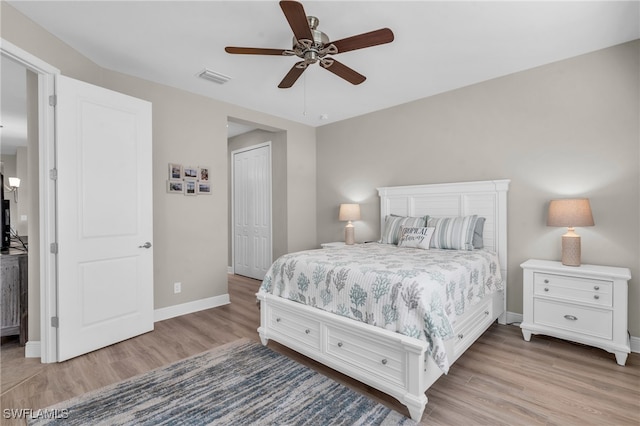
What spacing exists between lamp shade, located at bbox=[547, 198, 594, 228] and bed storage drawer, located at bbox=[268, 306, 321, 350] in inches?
87.9

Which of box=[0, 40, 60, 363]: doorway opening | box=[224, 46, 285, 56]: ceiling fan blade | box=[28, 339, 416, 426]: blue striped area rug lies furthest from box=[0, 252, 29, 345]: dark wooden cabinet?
box=[224, 46, 285, 56]: ceiling fan blade

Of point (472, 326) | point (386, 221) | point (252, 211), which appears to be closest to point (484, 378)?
point (472, 326)

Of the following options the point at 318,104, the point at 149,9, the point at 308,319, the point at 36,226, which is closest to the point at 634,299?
the point at 308,319

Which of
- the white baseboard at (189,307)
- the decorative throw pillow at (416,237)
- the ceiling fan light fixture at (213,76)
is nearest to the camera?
the ceiling fan light fixture at (213,76)

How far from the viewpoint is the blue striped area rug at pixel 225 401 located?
5.86 feet

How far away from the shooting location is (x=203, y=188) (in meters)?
3.82

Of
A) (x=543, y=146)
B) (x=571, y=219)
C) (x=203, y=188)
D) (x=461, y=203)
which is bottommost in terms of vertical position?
(x=571, y=219)

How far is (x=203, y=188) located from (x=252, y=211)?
1760mm

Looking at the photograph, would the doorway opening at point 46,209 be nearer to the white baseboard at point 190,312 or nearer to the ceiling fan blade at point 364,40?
the white baseboard at point 190,312

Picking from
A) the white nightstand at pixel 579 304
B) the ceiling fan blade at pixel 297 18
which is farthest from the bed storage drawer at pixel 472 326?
the ceiling fan blade at pixel 297 18

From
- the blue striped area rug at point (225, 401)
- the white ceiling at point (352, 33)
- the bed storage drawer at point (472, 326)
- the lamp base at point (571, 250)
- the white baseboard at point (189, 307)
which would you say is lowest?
the blue striped area rug at point (225, 401)

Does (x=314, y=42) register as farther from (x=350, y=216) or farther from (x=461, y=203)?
(x=350, y=216)

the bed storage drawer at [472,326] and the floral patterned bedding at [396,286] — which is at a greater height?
the floral patterned bedding at [396,286]

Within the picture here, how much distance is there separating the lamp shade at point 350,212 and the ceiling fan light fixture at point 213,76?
2.23 m
